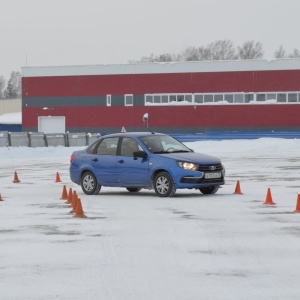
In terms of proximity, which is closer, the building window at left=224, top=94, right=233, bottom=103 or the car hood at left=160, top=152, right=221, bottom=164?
the car hood at left=160, top=152, right=221, bottom=164

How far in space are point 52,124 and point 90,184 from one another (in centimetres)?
5902

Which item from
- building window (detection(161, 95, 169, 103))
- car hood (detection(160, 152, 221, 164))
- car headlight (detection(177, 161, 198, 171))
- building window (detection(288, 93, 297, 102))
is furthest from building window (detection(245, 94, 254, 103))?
car headlight (detection(177, 161, 198, 171))

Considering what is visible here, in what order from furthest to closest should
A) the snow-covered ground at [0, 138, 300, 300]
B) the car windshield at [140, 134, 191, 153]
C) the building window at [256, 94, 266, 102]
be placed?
the building window at [256, 94, 266, 102] < the car windshield at [140, 134, 191, 153] < the snow-covered ground at [0, 138, 300, 300]

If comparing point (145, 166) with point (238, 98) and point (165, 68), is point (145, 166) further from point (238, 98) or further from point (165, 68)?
point (165, 68)

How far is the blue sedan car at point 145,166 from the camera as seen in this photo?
66.6 feet

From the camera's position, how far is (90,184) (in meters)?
21.9

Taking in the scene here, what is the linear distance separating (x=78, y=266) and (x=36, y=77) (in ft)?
235

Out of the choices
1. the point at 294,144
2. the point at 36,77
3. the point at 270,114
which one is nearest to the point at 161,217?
the point at 294,144

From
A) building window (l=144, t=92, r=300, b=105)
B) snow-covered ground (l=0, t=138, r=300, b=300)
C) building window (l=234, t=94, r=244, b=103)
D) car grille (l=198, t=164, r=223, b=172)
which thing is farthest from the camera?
building window (l=234, t=94, r=244, b=103)

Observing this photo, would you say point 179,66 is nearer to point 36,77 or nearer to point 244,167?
point 36,77

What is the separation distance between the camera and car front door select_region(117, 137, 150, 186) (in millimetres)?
20859

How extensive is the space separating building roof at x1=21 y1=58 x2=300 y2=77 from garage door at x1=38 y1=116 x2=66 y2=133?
160 inches

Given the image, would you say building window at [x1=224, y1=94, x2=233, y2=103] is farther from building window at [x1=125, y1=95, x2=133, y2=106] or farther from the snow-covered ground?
the snow-covered ground

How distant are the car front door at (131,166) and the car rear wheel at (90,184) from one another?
0.74m
